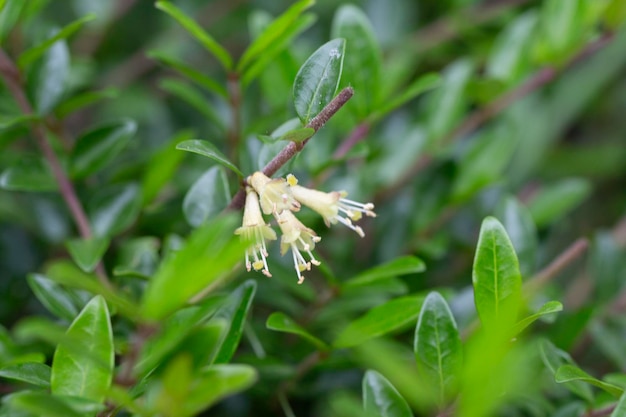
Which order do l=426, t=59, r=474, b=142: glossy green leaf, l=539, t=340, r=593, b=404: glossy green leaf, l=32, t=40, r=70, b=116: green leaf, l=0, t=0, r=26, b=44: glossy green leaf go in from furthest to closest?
l=426, t=59, r=474, b=142: glossy green leaf, l=32, t=40, r=70, b=116: green leaf, l=0, t=0, r=26, b=44: glossy green leaf, l=539, t=340, r=593, b=404: glossy green leaf

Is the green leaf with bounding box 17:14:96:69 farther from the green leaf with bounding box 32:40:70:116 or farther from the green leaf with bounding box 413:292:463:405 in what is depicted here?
the green leaf with bounding box 413:292:463:405

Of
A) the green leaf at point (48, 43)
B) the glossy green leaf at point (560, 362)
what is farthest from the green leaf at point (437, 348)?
the green leaf at point (48, 43)

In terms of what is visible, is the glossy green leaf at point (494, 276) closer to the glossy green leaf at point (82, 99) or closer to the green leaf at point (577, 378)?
the green leaf at point (577, 378)

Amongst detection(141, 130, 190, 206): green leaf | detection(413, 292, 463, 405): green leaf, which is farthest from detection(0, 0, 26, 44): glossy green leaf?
detection(413, 292, 463, 405): green leaf

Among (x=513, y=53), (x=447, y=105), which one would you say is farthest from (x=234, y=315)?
(x=513, y=53)

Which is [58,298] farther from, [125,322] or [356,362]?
[356,362]

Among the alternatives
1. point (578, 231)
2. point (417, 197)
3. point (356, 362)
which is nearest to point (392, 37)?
point (417, 197)
